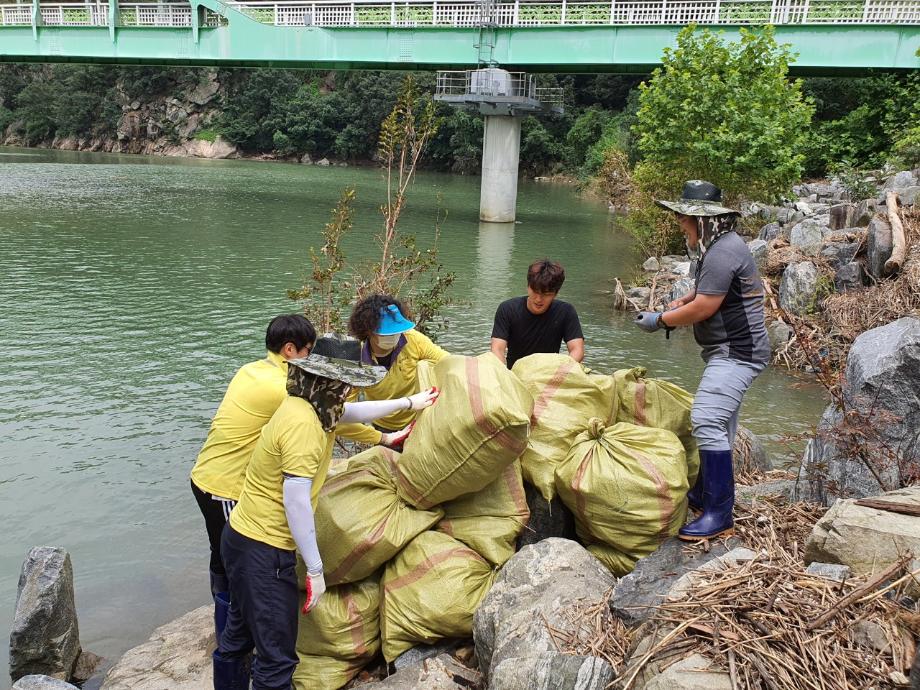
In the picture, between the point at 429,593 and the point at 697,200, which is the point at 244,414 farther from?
the point at 697,200

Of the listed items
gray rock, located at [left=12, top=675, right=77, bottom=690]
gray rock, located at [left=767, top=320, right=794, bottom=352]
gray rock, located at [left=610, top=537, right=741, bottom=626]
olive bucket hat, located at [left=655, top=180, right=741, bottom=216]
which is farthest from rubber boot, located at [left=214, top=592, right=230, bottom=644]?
gray rock, located at [left=767, top=320, right=794, bottom=352]

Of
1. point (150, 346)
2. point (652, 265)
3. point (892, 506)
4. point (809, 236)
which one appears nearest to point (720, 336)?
point (892, 506)

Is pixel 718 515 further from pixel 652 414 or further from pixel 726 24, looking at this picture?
pixel 726 24

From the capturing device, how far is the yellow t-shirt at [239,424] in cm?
279

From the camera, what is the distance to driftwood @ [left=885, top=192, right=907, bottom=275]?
300 inches

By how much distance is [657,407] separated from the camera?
3.39 metres

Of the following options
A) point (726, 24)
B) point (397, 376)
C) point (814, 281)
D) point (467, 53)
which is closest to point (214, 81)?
point (467, 53)

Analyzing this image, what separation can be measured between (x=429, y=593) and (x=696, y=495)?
1225mm

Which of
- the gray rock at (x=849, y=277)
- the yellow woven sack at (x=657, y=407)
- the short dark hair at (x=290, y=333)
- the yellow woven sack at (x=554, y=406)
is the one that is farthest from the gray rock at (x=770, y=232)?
the short dark hair at (x=290, y=333)

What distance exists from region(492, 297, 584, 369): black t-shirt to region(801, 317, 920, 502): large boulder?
1398 millimetres

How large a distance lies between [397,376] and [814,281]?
6.91 m

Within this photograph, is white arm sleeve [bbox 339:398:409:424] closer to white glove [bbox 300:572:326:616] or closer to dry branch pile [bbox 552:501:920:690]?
white glove [bbox 300:572:326:616]

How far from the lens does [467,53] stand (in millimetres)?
20828

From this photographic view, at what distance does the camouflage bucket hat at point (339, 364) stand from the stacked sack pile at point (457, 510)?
520mm
